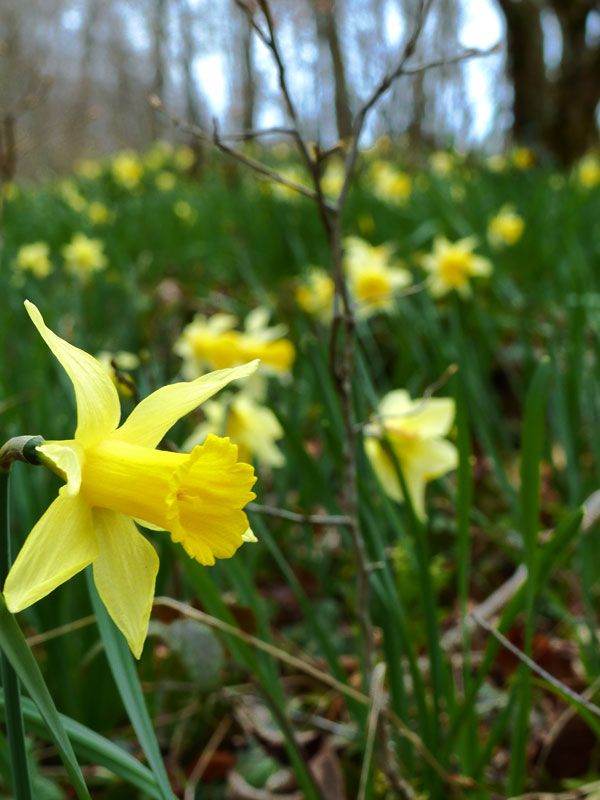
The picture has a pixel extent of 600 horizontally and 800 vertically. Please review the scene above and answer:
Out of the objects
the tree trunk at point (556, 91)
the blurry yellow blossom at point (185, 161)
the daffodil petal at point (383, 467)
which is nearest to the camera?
the daffodil petal at point (383, 467)

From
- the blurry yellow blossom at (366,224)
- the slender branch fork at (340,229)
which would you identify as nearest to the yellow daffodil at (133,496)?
the slender branch fork at (340,229)

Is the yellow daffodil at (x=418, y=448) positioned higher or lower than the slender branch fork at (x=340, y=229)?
lower

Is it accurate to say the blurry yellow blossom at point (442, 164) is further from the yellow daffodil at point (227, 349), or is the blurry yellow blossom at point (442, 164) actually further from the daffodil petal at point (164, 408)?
the daffodil petal at point (164, 408)

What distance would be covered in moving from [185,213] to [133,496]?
507 cm

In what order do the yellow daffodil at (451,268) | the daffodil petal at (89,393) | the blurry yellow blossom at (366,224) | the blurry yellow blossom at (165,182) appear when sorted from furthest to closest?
the blurry yellow blossom at (165,182), the blurry yellow blossom at (366,224), the yellow daffodil at (451,268), the daffodil petal at (89,393)

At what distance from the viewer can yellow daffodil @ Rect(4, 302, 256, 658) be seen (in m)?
0.61

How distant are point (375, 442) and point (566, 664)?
0.51m

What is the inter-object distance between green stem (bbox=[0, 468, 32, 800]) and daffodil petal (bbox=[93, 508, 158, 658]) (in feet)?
0.22

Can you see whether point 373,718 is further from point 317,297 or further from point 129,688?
point 317,297

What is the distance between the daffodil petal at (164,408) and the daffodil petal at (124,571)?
0.06m

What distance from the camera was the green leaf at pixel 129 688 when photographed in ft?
2.18

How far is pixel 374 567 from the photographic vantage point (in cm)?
106

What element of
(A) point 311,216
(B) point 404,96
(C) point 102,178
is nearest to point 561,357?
(A) point 311,216

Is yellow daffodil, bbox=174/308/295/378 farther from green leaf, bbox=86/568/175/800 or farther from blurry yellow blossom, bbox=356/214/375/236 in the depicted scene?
blurry yellow blossom, bbox=356/214/375/236
